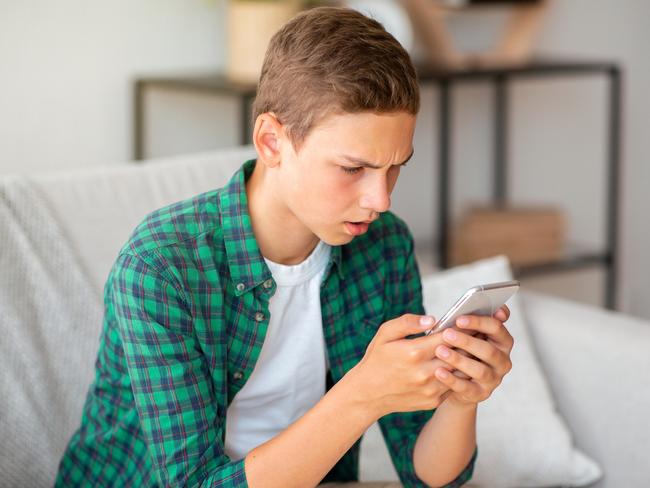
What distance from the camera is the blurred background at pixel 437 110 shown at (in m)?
2.21

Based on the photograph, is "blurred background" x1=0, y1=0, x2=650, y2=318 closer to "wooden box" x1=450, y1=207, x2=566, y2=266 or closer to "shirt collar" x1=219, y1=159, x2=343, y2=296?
"wooden box" x1=450, y1=207, x2=566, y2=266

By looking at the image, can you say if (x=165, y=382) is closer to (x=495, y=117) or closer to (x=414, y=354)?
(x=414, y=354)

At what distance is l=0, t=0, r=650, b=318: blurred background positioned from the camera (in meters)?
2.21

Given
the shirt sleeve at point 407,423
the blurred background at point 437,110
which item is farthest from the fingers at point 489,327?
the blurred background at point 437,110

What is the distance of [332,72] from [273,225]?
23 cm

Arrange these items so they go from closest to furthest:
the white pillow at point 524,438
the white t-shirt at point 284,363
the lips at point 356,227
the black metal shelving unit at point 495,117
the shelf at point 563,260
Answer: the lips at point 356,227 → the white t-shirt at point 284,363 → the white pillow at point 524,438 → the black metal shelving unit at point 495,117 → the shelf at point 563,260

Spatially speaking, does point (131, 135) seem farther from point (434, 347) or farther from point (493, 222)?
point (434, 347)

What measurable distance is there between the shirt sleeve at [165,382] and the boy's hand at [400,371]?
0.53 feet

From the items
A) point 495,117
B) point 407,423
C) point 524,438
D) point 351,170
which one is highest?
point 351,170

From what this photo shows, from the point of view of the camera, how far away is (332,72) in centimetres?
98

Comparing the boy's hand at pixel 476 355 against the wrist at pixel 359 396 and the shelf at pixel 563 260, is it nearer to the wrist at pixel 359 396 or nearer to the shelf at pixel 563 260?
the wrist at pixel 359 396

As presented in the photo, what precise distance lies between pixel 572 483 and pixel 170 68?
137 centimetres

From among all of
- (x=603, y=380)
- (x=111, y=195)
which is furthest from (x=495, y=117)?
→ (x=111, y=195)

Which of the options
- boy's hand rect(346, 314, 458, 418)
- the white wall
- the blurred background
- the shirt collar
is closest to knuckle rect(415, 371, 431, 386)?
boy's hand rect(346, 314, 458, 418)
